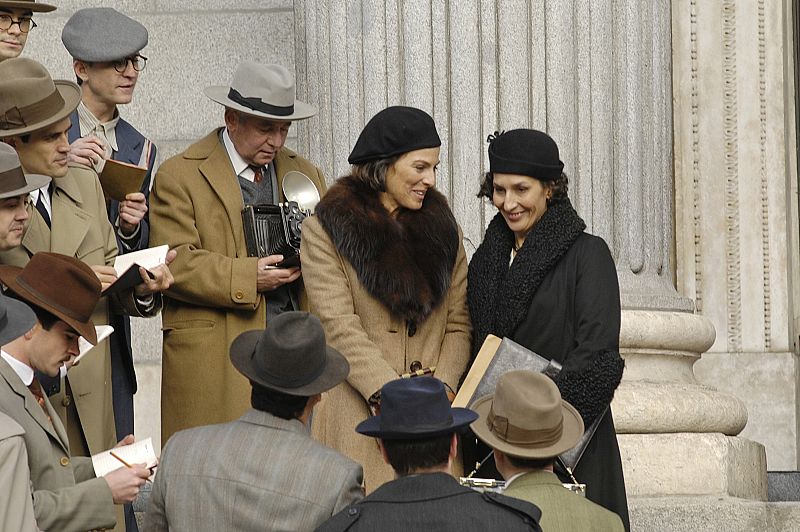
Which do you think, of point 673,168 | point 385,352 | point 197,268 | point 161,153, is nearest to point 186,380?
point 197,268

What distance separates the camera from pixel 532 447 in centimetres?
474

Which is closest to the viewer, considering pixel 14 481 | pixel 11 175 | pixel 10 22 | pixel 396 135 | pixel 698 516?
pixel 14 481

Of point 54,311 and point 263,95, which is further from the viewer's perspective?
point 263,95

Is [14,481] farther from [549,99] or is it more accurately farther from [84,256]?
[549,99]

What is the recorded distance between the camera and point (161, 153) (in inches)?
352

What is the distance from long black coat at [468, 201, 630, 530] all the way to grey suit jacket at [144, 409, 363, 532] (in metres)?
1.28

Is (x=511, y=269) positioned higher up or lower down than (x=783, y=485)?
higher up

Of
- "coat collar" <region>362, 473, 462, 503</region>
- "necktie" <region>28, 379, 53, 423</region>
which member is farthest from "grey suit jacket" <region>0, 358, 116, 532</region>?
"coat collar" <region>362, 473, 462, 503</region>

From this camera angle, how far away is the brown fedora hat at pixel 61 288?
496cm

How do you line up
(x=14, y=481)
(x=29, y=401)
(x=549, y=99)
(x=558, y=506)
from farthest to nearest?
(x=549, y=99), (x=29, y=401), (x=558, y=506), (x=14, y=481)

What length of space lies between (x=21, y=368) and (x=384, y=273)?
1.48 metres

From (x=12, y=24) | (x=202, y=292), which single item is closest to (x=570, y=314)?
(x=202, y=292)

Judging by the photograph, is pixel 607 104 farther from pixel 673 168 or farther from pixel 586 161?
pixel 673 168

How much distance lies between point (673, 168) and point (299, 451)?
4.69 m
